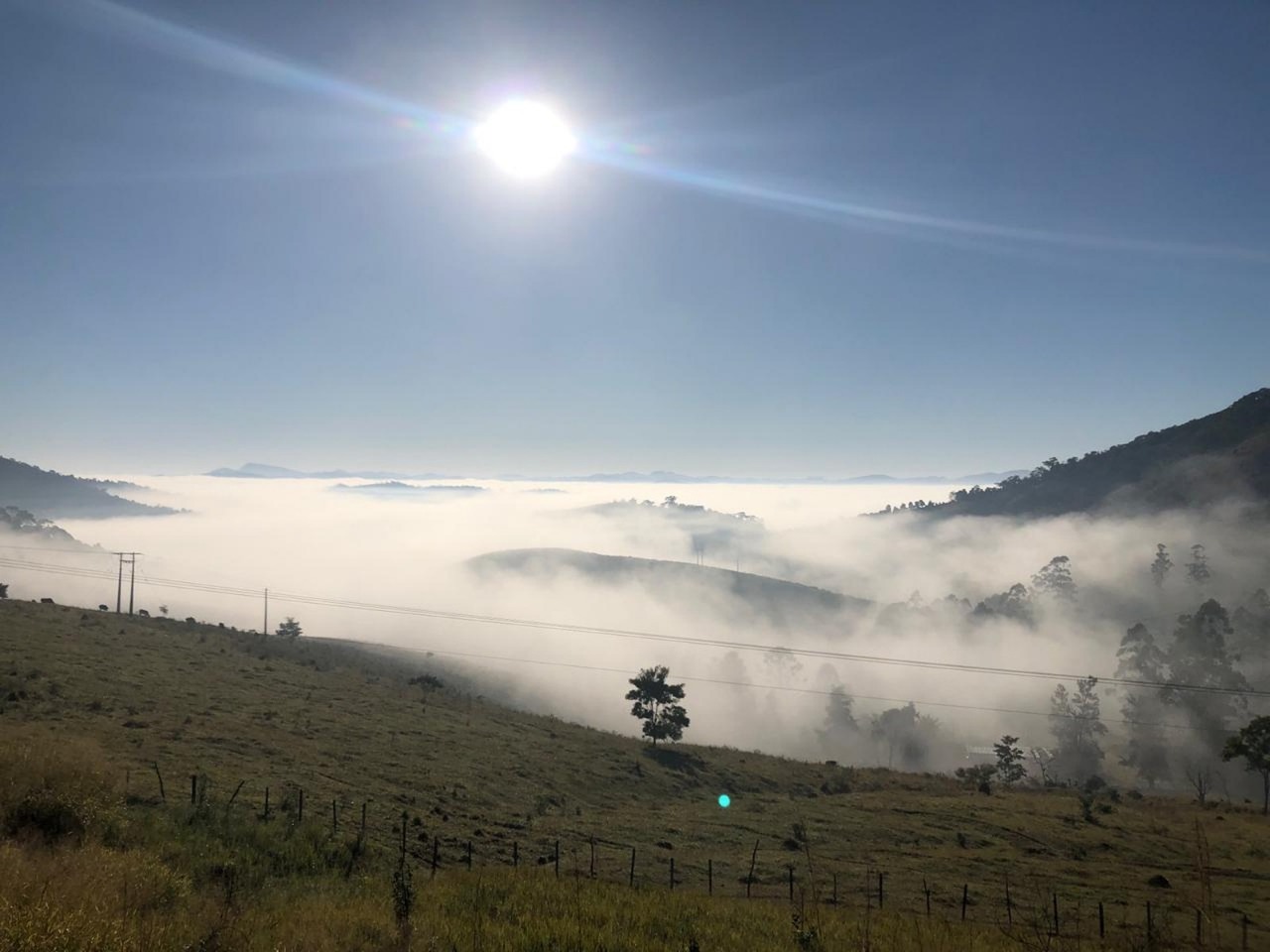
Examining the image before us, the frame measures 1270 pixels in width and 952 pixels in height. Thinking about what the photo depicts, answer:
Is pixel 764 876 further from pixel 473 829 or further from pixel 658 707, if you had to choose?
pixel 658 707

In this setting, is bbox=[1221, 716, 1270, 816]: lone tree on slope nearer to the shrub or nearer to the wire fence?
the wire fence

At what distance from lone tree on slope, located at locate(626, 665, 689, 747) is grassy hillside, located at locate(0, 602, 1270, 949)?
673cm

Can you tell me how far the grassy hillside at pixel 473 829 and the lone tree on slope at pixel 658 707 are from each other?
6729 millimetres

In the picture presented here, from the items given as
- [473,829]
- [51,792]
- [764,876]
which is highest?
[51,792]

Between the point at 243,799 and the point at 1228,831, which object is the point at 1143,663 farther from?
the point at 243,799

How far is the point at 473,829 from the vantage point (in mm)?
30641

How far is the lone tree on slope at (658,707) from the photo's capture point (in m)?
70.8

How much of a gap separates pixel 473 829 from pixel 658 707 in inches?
1858

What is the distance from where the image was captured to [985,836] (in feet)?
132

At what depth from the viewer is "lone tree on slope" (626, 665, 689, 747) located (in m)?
70.8

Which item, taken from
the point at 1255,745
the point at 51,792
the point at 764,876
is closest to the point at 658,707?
the point at 764,876

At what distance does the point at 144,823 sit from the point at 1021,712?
19537 cm

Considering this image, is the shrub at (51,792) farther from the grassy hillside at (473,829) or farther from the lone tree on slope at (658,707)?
the lone tree on slope at (658,707)

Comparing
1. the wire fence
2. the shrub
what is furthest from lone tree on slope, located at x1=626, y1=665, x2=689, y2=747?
the shrub
